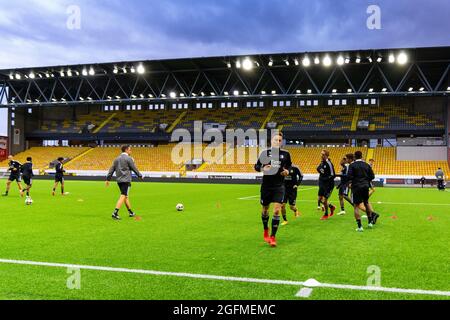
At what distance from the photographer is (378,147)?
48688 millimetres

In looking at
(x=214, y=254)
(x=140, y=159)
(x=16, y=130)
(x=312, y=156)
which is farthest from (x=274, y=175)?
(x=16, y=130)

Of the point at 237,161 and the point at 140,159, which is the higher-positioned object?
the point at 140,159

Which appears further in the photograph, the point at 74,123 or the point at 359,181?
the point at 74,123

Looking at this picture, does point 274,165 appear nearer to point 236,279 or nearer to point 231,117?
point 236,279

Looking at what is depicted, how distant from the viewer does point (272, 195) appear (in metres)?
7.97

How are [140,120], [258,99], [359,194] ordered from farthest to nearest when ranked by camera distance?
1. [140,120]
2. [258,99]
3. [359,194]

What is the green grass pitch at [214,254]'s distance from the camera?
16.2 ft

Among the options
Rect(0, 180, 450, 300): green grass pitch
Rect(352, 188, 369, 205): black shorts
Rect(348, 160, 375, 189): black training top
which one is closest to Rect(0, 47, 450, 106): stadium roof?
Rect(348, 160, 375, 189): black training top

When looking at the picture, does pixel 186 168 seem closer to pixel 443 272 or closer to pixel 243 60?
pixel 243 60

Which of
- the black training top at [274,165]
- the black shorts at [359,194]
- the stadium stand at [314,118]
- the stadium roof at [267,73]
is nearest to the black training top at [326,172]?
the black shorts at [359,194]

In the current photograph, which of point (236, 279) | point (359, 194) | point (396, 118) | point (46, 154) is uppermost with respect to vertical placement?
point (396, 118)

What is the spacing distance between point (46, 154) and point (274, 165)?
55.7 metres

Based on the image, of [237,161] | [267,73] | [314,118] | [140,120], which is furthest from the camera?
[140,120]
